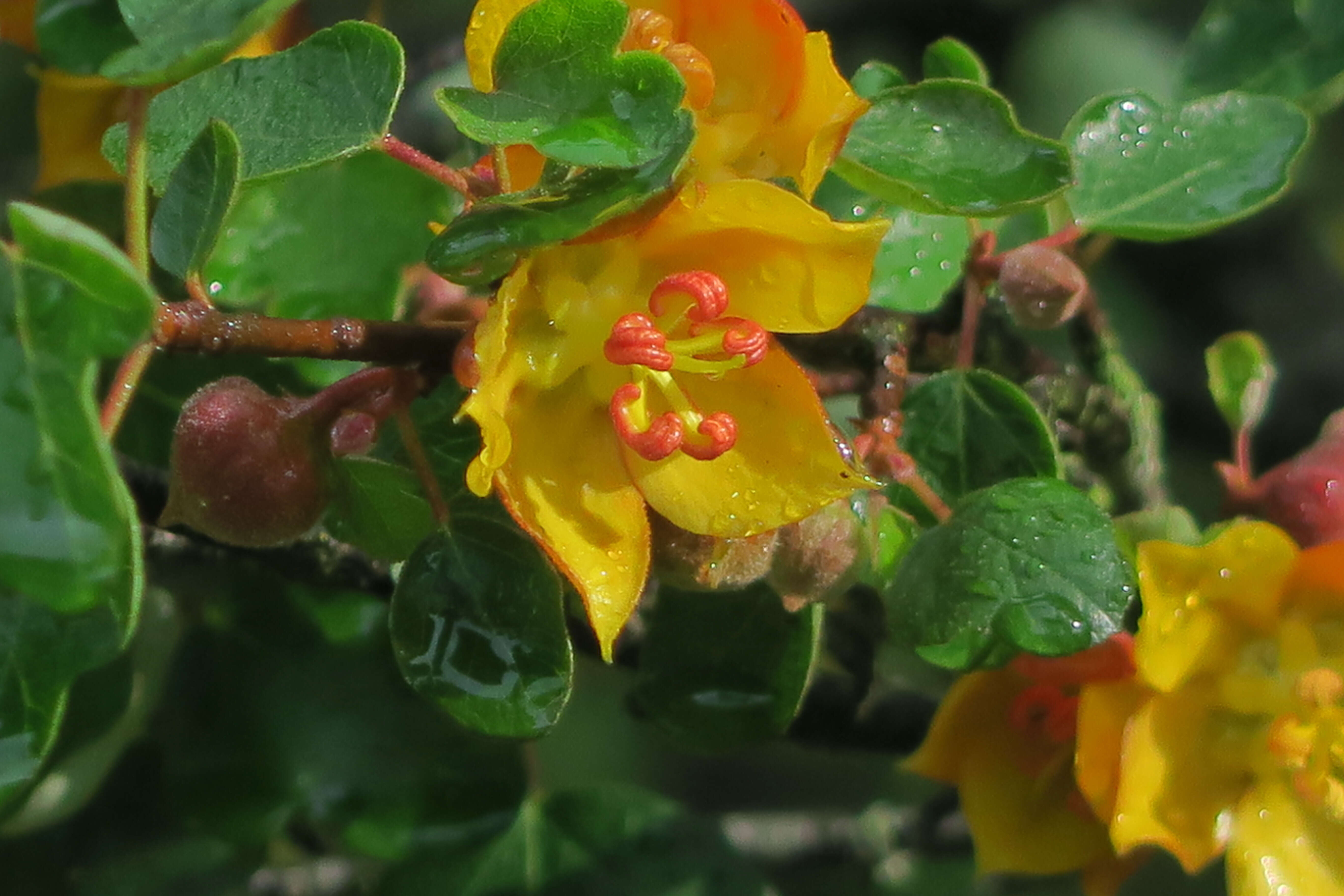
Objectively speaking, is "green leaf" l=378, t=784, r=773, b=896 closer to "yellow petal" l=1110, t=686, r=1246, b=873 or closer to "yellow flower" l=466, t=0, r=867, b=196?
"yellow petal" l=1110, t=686, r=1246, b=873

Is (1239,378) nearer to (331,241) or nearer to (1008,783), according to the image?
(1008,783)

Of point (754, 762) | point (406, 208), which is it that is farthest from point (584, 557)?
point (754, 762)

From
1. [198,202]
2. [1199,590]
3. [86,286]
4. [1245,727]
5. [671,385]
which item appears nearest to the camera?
[86,286]

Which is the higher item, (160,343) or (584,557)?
(160,343)

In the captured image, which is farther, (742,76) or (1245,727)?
(1245,727)

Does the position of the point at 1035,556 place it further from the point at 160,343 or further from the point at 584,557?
the point at 160,343

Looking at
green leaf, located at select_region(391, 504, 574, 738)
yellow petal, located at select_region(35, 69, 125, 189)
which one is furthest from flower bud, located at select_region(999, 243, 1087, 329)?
yellow petal, located at select_region(35, 69, 125, 189)

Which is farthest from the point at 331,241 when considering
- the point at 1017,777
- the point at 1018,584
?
the point at 1017,777
